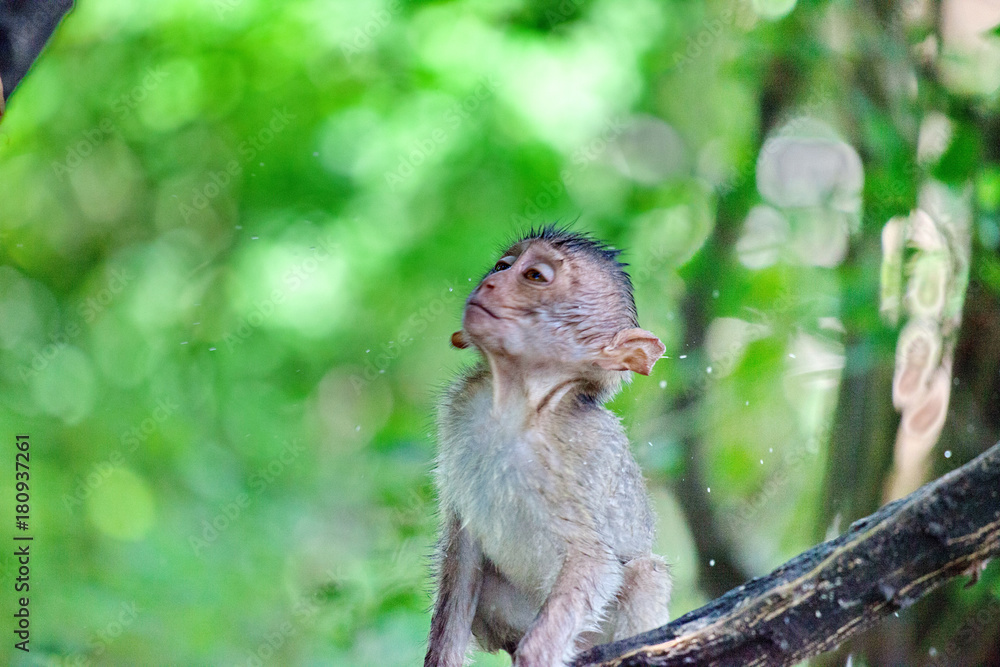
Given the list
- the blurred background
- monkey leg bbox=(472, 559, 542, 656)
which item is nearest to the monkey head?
monkey leg bbox=(472, 559, 542, 656)

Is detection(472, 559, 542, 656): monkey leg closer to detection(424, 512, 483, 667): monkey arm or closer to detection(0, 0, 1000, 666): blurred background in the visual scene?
detection(424, 512, 483, 667): monkey arm

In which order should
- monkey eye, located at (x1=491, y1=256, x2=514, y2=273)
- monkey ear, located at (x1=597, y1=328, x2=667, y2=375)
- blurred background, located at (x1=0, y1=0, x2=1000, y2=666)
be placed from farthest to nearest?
1. blurred background, located at (x1=0, y1=0, x2=1000, y2=666)
2. monkey eye, located at (x1=491, y1=256, x2=514, y2=273)
3. monkey ear, located at (x1=597, y1=328, x2=667, y2=375)

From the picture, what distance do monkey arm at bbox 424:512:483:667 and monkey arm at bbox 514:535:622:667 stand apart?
43 cm

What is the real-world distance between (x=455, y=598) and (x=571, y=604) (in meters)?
0.52

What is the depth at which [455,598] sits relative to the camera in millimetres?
3068

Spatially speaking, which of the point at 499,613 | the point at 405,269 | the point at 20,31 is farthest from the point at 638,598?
the point at 405,269

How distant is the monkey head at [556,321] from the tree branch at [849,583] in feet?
2.59

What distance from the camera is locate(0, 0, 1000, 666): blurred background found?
17.3 feet

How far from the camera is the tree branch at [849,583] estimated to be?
207 centimetres

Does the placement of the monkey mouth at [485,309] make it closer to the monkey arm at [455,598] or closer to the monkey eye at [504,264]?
the monkey eye at [504,264]

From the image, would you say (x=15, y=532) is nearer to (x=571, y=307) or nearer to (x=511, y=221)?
(x=511, y=221)

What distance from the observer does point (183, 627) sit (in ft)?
19.1

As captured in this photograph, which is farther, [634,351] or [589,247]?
Result: [589,247]

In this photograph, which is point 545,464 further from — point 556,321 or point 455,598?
point 455,598
